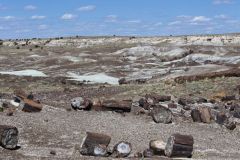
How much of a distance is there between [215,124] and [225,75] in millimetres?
19086

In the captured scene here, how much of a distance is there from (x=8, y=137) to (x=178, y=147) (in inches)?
243

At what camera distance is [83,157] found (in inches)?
723

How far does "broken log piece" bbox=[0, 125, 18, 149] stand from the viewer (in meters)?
18.8

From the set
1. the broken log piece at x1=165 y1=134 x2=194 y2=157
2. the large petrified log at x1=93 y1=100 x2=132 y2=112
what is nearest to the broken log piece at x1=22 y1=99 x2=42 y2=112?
the large petrified log at x1=93 y1=100 x2=132 y2=112

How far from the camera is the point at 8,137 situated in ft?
61.8

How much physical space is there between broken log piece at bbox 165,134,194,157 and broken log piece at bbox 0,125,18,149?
556cm

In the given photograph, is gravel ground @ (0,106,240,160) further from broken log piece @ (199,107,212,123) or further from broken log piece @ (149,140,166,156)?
broken log piece @ (149,140,166,156)

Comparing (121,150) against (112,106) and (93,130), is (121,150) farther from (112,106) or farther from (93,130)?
(112,106)

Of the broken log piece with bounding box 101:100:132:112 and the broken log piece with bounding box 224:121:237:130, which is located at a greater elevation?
the broken log piece with bounding box 101:100:132:112

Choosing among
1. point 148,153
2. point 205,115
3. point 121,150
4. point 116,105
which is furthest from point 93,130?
point 205,115

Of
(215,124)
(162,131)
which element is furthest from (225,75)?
(162,131)

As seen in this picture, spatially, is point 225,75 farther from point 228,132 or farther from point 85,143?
point 85,143

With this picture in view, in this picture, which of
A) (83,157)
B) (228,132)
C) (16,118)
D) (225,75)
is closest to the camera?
(83,157)

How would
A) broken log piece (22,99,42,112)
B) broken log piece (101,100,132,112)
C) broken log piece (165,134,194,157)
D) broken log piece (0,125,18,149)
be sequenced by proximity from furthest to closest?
broken log piece (101,100,132,112)
broken log piece (22,99,42,112)
broken log piece (165,134,194,157)
broken log piece (0,125,18,149)
